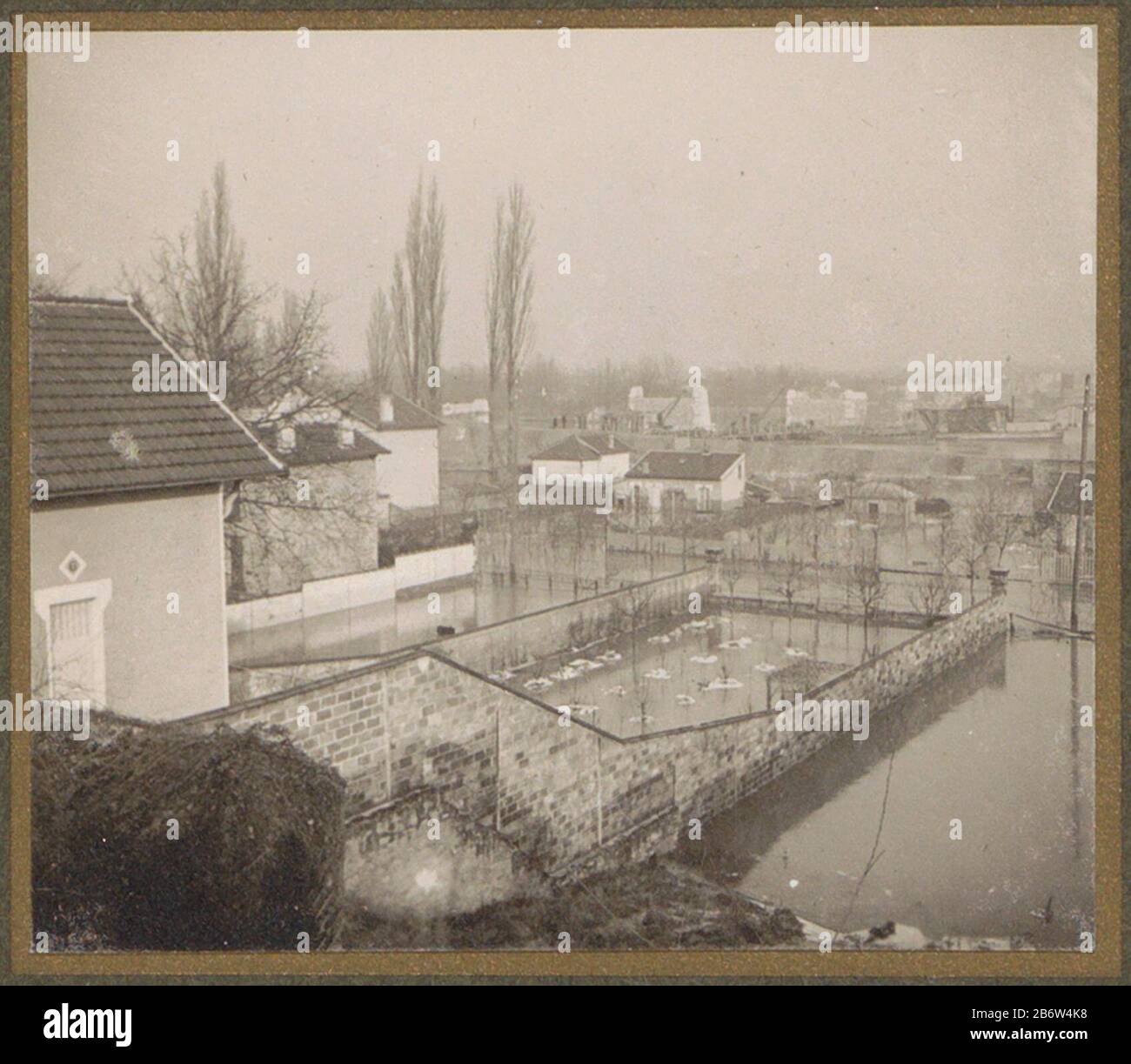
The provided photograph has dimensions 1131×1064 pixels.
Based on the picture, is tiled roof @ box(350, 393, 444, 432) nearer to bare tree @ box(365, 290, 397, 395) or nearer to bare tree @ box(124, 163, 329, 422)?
bare tree @ box(365, 290, 397, 395)

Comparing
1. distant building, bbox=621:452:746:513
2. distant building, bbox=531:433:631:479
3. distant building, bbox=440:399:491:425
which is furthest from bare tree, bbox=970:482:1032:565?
distant building, bbox=440:399:491:425

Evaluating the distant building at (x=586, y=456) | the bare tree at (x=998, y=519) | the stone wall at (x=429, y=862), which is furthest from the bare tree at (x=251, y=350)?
the bare tree at (x=998, y=519)

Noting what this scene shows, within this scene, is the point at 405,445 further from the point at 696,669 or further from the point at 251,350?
the point at 696,669

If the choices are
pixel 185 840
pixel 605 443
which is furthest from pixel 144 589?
pixel 605 443

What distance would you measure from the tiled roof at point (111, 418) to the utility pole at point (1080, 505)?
3.66m

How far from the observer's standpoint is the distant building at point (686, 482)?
18.3 feet

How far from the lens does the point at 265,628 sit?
5289mm

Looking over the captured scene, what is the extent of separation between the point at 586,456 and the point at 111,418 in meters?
2.18

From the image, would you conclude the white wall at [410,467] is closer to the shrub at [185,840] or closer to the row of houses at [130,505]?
the row of houses at [130,505]

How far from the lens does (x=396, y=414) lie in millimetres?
5391

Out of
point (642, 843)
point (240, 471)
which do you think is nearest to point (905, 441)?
point (642, 843)

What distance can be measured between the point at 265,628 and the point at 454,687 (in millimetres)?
947

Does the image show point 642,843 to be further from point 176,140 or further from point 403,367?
point 176,140

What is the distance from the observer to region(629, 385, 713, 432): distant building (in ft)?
17.7
